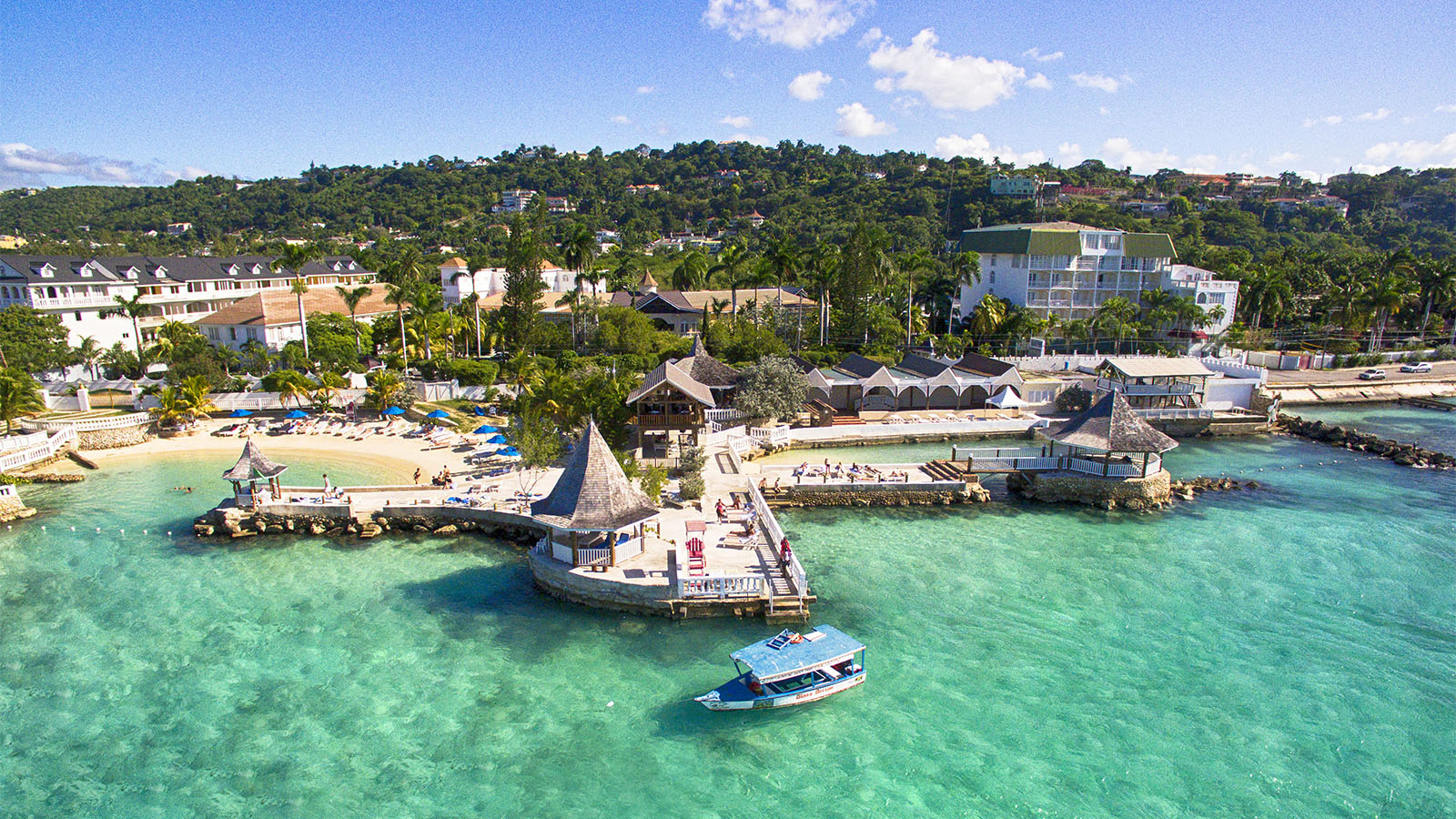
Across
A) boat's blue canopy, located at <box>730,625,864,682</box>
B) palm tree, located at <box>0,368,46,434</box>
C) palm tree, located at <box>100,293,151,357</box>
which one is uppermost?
palm tree, located at <box>100,293,151,357</box>

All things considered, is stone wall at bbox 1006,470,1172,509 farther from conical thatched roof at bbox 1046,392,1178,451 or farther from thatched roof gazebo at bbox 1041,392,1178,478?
conical thatched roof at bbox 1046,392,1178,451

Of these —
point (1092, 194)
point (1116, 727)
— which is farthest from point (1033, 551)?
point (1092, 194)

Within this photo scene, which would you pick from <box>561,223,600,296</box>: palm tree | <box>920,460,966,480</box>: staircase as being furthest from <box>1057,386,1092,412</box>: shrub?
<box>561,223,600,296</box>: palm tree

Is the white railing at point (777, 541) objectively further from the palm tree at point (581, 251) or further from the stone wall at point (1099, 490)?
the palm tree at point (581, 251)

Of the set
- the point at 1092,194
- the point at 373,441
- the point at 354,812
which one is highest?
the point at 1092,194

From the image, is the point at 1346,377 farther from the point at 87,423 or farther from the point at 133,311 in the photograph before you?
the point at 133,311

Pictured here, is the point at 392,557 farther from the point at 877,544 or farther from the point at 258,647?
the point at 877,544

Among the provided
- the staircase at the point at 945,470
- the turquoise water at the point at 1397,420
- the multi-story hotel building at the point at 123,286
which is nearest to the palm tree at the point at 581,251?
the multi-story hotel building at the point at 123,286
